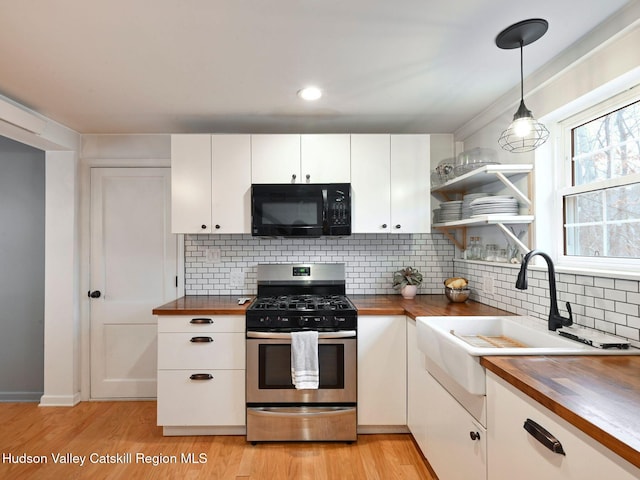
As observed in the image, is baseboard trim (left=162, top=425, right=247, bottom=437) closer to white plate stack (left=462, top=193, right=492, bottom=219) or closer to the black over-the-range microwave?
the black over-the-range microwave

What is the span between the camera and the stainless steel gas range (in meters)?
2.29

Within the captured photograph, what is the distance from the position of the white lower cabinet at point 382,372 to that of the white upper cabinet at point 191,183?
4.73 ft

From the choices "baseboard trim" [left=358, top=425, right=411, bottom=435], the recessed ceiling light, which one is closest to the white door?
the recessed ceiling light

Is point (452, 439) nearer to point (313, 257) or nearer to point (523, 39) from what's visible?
point (313, 257)

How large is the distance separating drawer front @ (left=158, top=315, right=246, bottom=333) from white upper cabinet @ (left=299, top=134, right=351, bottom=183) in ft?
3.76

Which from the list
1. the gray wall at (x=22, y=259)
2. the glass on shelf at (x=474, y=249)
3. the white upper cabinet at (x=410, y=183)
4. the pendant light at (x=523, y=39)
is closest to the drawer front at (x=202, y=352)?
the white upper cabinet at (x=410, y=183)

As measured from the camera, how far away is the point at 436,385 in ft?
6.23

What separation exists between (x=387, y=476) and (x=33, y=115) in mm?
3319

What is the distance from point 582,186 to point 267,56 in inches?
69.3

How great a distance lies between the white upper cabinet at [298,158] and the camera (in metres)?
2.65

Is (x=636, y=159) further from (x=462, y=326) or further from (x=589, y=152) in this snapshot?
(x=462, y=326)

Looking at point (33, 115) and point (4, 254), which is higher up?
point (33, 115)

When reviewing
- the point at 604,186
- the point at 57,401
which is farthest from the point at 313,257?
the point at 57,401

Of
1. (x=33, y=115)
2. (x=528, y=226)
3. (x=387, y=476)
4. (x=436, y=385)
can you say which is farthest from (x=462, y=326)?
(x=33, y=115)
